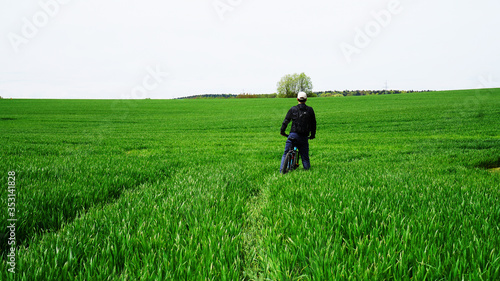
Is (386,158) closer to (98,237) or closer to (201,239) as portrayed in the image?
(201,239)

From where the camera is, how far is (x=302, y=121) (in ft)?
23.8

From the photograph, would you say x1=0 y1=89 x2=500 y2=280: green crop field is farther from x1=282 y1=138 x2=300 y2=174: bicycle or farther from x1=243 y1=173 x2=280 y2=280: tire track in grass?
x1=282 y1=138 x2=300 y2=174: bicycle

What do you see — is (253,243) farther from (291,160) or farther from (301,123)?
(301,123)

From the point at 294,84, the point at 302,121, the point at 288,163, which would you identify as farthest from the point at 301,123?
the point at 294,84

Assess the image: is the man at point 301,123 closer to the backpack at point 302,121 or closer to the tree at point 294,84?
the backpack at point 302,121

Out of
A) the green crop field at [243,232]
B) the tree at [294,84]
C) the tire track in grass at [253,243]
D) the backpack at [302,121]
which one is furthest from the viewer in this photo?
the tree at [294,84]

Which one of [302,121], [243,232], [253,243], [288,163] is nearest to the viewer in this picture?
[253,243]

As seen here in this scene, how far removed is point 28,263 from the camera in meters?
2.09

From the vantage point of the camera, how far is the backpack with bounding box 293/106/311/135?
725 centimetres

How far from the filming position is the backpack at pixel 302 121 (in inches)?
285

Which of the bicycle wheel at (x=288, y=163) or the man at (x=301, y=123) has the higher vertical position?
the man at (x=301, y=123)

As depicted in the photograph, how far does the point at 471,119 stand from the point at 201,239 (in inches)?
1341

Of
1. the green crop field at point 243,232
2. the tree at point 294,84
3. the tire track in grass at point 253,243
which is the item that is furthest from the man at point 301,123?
the tree at point 294,84

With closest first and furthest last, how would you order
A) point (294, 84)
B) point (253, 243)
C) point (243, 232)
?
point (253, 243) → point (243, 232) → point (294, 84)
